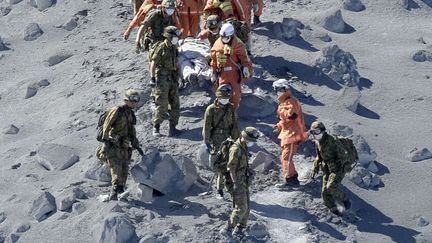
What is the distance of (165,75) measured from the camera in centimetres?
1988

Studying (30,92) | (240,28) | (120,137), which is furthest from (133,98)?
(30,92)

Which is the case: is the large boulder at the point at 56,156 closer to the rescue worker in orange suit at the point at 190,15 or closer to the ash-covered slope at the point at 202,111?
the ash-covered slope at the point at 202,111

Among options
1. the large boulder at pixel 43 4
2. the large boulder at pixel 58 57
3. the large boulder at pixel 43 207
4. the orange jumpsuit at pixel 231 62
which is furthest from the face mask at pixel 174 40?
the large boulder at pixel 43 4

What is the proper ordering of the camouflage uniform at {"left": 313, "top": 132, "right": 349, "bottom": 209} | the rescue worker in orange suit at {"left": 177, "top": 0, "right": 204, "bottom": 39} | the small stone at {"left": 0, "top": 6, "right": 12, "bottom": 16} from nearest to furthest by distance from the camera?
1. the camouflage uniform at {"left": 313, "top": 132, "right": 349, "bottom": 209}
2. the rescue worker in orange suit at {"left": 177, "top": 0, "right": 204, "bottom": 39}
3. the small stone at {"left": 0, "top": 6, "right": 12, "bottom": 16}

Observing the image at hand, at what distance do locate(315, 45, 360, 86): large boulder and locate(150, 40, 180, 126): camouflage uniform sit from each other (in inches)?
159

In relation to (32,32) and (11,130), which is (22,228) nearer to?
(11,130)

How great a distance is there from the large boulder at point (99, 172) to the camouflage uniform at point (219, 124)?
180 cm

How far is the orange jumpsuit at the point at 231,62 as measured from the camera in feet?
64.7

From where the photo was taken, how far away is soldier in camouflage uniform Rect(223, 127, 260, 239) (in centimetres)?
1753

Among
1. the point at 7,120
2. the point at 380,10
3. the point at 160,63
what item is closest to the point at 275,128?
the point at 160,63

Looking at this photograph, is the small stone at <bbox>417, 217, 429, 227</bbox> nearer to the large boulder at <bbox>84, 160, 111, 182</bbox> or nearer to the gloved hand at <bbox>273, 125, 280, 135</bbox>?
the gloved hand at <bbox>273, 125, 280, 135</bbox>

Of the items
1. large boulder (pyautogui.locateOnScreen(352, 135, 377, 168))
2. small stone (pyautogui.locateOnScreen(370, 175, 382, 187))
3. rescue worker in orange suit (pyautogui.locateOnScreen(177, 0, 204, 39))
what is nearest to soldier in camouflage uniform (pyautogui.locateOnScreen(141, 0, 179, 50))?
rescue worker in orange suit (pyautogui.locateOnScreen(177, 0, 204, 39))

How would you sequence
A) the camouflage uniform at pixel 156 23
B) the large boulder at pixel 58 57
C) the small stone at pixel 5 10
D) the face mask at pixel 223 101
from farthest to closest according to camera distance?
the small stone at pixel 5 10 → the large boulder at pixel 58 57 → the camouflage uniform at pixel 156 23 → the face mask at pixel 223 101

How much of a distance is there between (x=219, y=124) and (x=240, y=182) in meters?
1.48
